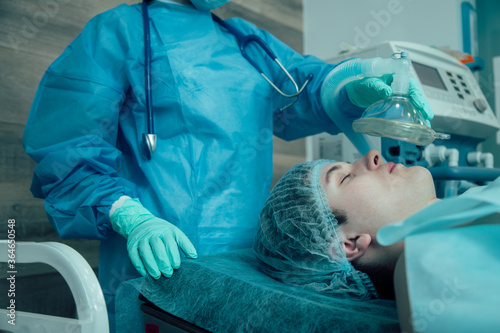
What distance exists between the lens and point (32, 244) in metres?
0.86

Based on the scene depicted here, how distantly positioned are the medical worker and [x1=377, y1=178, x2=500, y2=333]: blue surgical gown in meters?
0.50

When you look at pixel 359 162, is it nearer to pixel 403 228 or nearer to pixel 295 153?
pixel 403 228

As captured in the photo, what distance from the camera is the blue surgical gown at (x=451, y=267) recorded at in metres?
0.52

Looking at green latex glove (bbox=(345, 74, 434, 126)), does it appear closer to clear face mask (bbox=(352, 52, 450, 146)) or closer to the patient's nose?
clear face mask (bbox=(352, 52, 450, 146))

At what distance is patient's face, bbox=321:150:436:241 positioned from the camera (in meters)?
0.91

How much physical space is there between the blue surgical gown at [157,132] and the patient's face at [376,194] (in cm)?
34

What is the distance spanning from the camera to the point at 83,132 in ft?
3.59

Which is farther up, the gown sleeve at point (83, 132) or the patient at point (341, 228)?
the gown sleeve at point (83, 132)

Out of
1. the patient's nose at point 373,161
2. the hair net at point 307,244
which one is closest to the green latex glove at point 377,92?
the patient's nose at point 373,161

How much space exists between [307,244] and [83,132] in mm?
660

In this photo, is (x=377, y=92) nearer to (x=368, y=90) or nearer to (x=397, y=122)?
(x=368, y=90)

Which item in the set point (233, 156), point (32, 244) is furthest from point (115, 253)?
point (233, 156)

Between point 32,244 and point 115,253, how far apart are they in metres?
0.34

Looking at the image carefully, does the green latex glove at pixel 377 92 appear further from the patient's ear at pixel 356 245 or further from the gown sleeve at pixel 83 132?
the gown sleeve at pixel 83 132
